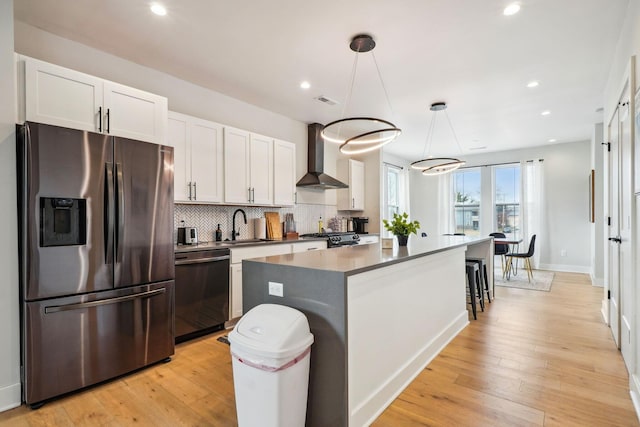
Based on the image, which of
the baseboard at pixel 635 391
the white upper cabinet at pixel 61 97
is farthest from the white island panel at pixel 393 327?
the white upper cabinet at pixel 61 97

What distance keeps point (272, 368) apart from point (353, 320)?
20.7 inches

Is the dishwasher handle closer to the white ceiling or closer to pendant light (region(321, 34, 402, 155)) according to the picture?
pendant light (region(321, 34, 402, 155))

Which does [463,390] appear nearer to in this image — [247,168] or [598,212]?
[247,168]

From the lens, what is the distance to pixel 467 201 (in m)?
8.51

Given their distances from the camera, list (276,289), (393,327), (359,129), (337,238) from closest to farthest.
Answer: (276,289)
(393,327)
(337,238)
(359,129)

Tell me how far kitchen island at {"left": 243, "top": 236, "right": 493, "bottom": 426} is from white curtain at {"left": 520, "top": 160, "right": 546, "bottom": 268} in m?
6.16

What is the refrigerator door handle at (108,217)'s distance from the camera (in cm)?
240

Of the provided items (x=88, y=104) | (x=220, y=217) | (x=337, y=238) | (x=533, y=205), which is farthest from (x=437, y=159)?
(x=88, y=104)

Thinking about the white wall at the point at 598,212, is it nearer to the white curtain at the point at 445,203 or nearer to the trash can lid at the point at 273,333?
the white curtain at the point at 445,203

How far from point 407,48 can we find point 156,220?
9.07 feet

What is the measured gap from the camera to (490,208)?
8055mm

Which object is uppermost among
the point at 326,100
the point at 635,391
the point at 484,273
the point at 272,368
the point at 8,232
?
the point at 326,100

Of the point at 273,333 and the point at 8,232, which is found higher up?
the point at 8,232

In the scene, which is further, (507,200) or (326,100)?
(507,200)
